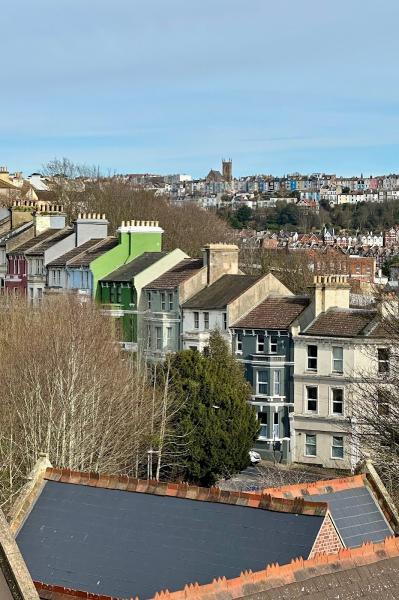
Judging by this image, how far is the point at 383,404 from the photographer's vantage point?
51562mm

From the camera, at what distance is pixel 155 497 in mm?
21234

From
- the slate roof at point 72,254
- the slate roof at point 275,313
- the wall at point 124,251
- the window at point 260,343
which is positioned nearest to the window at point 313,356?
the slate roof at point 275,313

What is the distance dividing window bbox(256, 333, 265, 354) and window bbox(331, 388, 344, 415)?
438cm

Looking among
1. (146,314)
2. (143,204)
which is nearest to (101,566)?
(146,314)

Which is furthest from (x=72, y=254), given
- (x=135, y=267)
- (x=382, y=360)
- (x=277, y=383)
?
(x=382, y=360)

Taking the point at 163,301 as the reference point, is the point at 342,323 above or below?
below

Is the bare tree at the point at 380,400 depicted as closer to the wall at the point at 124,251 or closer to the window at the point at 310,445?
the window at the point at 310,445

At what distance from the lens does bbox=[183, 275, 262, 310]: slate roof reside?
69.1 metres

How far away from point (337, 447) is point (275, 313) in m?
7.83

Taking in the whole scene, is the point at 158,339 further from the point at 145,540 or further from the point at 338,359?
the point at 145,540

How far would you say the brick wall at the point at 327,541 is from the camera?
19.8m

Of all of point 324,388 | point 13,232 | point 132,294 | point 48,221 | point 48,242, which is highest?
point 48,221

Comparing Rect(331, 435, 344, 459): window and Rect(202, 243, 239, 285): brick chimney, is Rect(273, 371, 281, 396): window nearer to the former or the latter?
Rect(331, 435, 344, 459): window

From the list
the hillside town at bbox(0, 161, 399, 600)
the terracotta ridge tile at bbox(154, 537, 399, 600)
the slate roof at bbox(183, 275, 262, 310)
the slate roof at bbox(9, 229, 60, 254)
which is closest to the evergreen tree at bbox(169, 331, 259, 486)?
the hillside town at bbox(0, 161, 399, 600)
